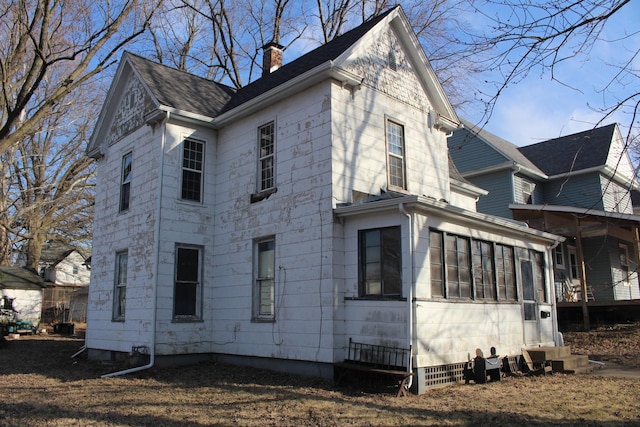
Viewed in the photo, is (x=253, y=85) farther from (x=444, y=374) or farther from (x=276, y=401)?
(x=276, y=401)

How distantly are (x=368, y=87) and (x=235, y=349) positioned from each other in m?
6.87

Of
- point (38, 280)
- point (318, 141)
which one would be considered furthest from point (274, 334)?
point (38, 280)

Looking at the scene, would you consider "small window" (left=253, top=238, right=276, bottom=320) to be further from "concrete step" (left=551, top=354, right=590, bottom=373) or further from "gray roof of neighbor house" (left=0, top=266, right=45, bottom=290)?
"gray roof of neighbor house" (left=0, top=266, right=45, bottom=290)

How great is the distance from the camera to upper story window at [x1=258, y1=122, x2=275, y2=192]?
12375 mm

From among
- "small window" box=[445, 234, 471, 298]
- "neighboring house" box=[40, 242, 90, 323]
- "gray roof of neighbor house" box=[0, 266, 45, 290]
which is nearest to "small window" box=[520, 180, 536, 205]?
"small window" box=[445, 234, 471, 298]

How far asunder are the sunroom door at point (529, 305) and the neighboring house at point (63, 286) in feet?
96.2

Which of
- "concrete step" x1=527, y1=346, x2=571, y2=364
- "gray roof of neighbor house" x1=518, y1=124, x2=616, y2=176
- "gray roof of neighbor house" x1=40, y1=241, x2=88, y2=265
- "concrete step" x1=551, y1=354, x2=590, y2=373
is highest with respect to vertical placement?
"gray roof of neighbor house" x1=518, y1=124, x2=616, y2=176

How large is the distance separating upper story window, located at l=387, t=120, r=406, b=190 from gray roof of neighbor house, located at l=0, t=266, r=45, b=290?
28.0m

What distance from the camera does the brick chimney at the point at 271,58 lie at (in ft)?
55.1

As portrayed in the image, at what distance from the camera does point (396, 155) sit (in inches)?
496

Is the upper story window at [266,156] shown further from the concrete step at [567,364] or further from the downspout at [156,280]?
the concrete step at [567,364]

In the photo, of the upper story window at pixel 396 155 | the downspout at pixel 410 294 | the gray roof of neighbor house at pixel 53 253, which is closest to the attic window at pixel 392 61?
the upper story window at pixel 396 155

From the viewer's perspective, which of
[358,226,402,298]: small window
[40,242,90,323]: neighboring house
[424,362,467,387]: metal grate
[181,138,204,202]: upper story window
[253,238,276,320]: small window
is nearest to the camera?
[424,362,467,387]: metal grate

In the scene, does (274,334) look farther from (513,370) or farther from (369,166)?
(513,370)
